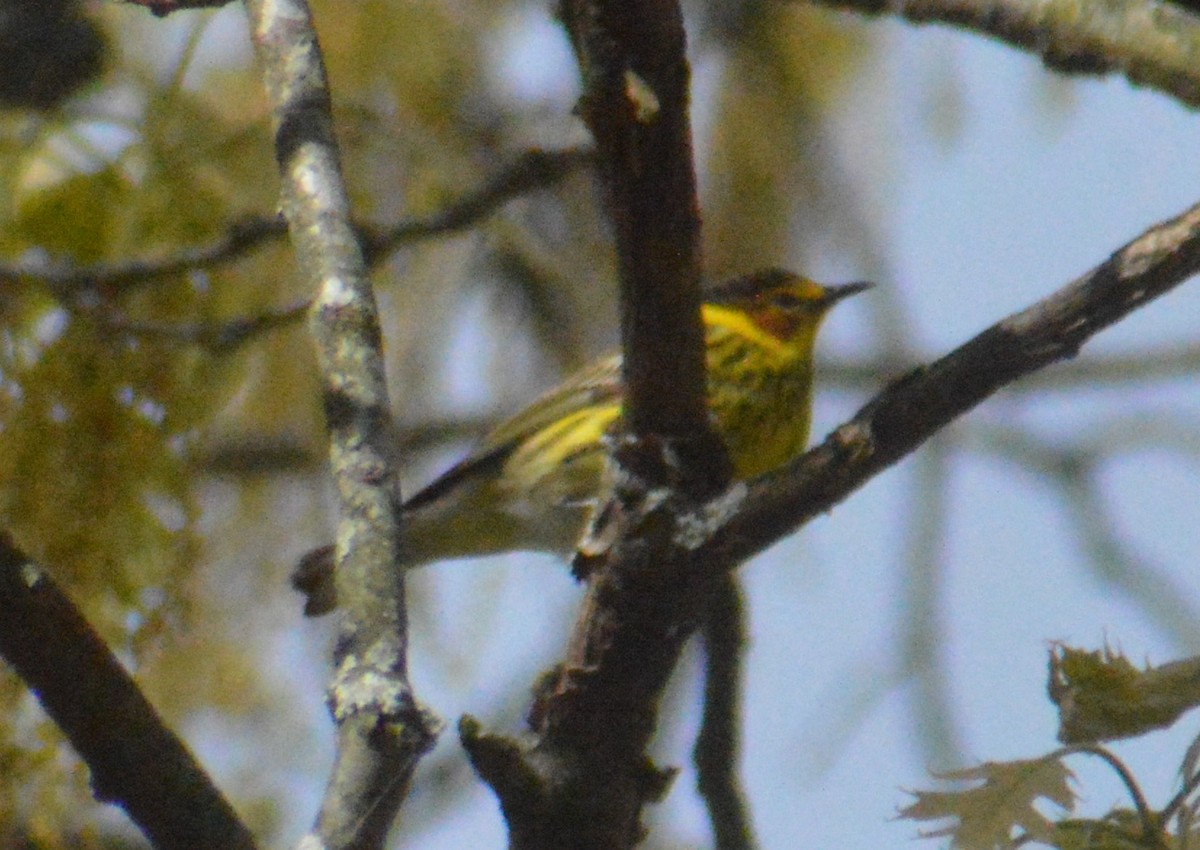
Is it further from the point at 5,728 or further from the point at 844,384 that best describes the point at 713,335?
the point at 5,728

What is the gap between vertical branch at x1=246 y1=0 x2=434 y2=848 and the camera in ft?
5.48

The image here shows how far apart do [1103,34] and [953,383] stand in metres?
1.07

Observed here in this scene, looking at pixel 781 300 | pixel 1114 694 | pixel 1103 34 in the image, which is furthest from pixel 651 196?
pixel 781 300

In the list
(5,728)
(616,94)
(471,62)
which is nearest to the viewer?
(616,94)

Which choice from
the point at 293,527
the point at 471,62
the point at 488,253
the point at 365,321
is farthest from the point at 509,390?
the point at 365,321

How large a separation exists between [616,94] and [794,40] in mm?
3679

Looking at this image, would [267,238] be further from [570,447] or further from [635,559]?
[635,559]

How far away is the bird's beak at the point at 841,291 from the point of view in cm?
454

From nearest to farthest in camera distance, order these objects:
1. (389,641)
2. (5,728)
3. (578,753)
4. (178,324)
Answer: (389,641), (578,753), (5,728), (178,324)

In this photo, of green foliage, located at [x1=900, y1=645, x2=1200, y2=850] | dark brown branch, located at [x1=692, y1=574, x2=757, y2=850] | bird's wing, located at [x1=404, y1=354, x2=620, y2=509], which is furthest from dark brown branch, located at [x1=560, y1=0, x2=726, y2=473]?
bird's wing, located at [x1=404, y1=354, x2=620, y2=509]

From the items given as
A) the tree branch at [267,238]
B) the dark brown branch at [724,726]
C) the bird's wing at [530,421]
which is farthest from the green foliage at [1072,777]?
the bird's wing at [530,421]

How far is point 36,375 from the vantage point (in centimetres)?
320

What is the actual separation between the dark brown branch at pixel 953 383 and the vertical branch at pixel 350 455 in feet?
1.27

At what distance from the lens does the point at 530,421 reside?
14.2ft
